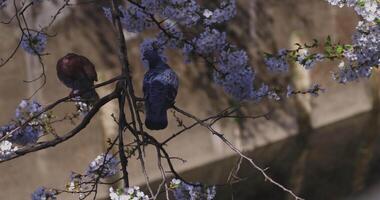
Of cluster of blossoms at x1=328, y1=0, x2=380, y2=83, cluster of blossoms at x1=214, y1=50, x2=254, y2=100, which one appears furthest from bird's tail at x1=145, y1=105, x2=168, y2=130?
cluster of blossoms at x1=328, y1=0, x2=380, y2=83

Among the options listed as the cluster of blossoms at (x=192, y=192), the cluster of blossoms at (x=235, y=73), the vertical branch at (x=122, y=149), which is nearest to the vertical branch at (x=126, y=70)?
the vertical branch at (x=122, y=149)

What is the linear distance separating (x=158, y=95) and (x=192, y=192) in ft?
1.46

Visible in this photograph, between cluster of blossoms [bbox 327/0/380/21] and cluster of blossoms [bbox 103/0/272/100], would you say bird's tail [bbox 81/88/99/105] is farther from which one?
cluster of blossoms [bbox 327/0/380/21]

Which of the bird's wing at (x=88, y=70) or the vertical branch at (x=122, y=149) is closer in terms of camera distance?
the vertical branch at (x=122, y=149)

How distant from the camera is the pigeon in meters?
2.86

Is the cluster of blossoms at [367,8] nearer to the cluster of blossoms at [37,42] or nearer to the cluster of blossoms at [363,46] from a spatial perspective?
the cluster of blossoms at [363,46]

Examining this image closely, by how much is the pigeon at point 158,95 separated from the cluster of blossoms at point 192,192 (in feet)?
0.93

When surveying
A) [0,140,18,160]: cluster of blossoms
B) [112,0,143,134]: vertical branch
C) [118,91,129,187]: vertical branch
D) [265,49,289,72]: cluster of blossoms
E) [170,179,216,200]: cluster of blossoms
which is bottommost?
[170,179,216,200]: cluster of blossoms

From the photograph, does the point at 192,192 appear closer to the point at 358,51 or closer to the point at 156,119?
the point at 156,119

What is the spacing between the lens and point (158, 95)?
2.89 metres

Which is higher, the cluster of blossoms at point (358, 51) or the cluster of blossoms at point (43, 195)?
the cluster of blossoms at point (358, 51)

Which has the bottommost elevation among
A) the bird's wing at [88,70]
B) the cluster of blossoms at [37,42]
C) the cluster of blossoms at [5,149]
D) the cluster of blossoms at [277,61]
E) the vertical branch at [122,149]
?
the vertical branch at [122,149]

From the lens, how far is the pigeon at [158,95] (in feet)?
9.37

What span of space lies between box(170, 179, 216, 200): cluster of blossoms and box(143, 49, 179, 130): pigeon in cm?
28
